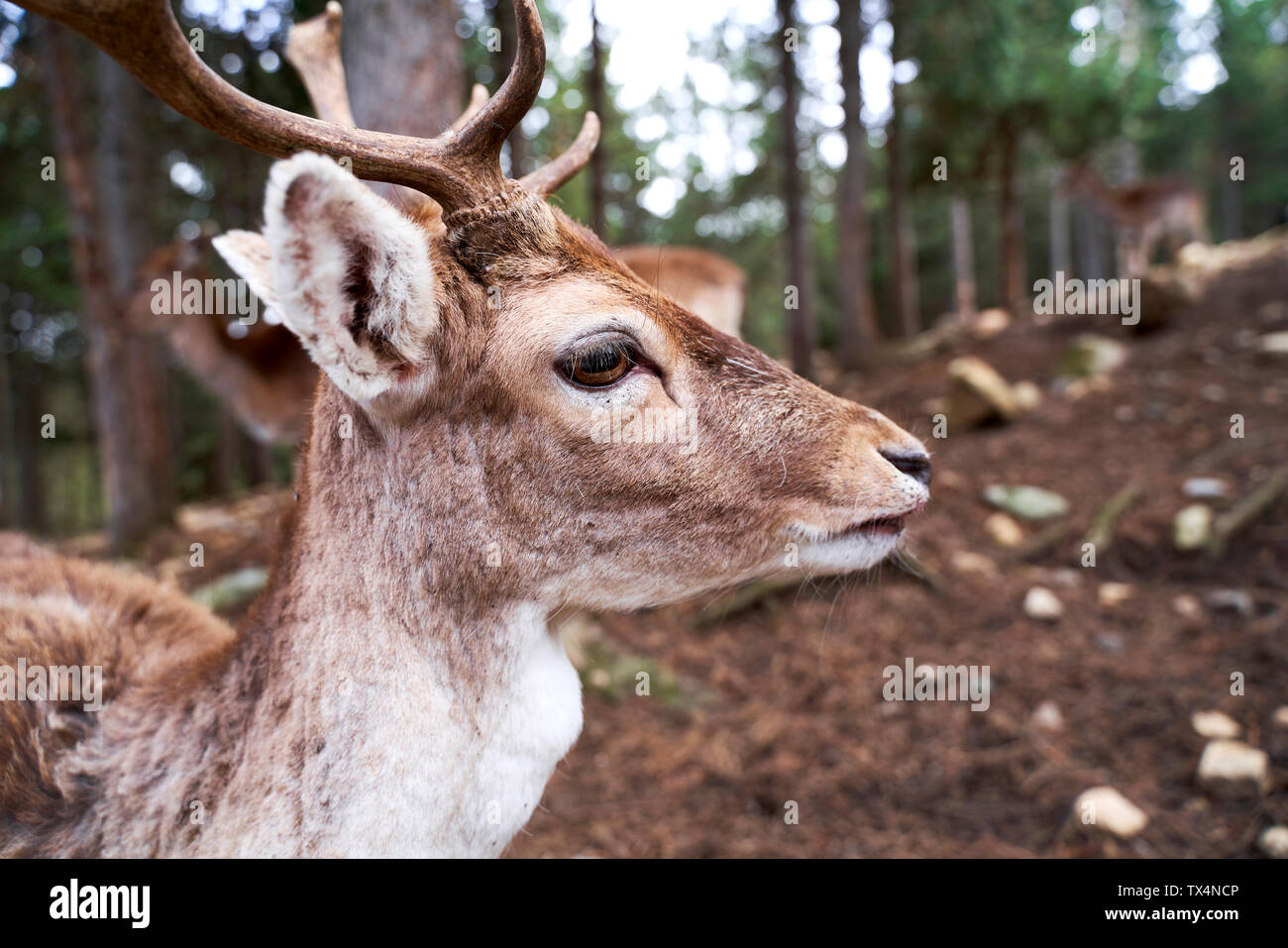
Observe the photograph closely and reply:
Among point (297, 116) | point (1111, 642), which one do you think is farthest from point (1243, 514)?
point (297, 116)

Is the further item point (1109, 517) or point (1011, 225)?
point (1011, 225)

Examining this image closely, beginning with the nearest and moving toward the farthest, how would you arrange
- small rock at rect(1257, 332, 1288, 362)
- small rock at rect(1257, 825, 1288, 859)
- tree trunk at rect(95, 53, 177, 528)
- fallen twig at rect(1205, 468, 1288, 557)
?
small rock at rect(1257, 825, 1288, 859) < fallen twig at rect(1205, 468, 1288, 557) < small rock at rect(1257, 332, 1288, 362) < tree trunk at rect(95, 53, 177, 528)

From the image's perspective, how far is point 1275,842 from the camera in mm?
3371

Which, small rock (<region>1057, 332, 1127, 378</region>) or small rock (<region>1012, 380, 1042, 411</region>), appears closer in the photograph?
small rock (<region>1012, 380, 1042, 411</region>)

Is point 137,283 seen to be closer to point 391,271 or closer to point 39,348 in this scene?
point 391,271

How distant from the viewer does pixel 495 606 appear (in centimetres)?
205

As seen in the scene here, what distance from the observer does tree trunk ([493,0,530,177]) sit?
28.6 ft

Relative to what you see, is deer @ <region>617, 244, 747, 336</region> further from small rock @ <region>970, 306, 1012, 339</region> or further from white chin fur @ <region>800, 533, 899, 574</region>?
white chin fur @ <region>800, 533, 899, 574</region>

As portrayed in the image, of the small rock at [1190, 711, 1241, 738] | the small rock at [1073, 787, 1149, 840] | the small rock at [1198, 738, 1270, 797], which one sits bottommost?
the small rock at [1073, 787, 1149, 840]

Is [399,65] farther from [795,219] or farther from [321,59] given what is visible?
[795,219]

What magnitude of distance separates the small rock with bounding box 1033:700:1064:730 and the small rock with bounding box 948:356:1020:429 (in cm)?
469

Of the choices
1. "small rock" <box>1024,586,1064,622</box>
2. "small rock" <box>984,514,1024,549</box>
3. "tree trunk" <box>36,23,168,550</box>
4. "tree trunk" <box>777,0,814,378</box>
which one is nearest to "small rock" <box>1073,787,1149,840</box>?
"small rock" <box>1024,586,1064,622</box>

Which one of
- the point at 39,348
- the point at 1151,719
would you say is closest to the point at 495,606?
the point at 1151,719

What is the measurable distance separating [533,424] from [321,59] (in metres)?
1.97
